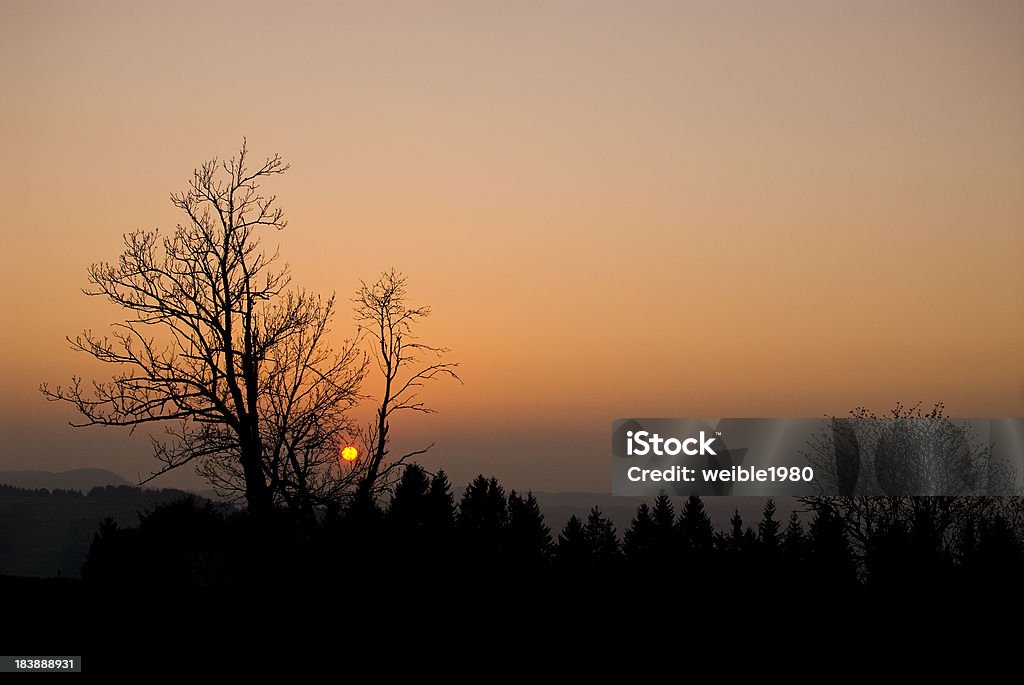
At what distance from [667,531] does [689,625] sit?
526 cm

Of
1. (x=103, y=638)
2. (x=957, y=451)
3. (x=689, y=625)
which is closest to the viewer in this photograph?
(x=103, y=638)

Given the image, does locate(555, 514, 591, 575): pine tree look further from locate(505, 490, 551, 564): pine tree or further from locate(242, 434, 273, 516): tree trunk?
locate(242, 434, 273, 516): tree trunk

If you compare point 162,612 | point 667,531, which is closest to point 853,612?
point 667,531

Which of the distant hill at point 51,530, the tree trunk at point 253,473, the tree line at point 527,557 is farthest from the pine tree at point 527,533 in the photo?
the distant hill at point 51,530

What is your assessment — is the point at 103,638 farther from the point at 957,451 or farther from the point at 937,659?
the point at 957,451

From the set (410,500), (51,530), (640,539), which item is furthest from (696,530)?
(51,530)

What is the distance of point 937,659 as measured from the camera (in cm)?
2320

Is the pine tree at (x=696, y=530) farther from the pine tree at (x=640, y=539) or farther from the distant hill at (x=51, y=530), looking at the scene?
the distant hill at (x=51, y=530)

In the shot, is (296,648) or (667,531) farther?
(667,531)

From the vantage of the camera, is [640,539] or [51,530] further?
[51,530]

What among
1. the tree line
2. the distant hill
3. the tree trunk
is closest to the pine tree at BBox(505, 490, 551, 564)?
the tree line

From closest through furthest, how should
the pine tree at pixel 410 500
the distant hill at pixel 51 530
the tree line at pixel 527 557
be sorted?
the tree line at pixel 527 557
the pine tree at pixel 410 500
the distant hill at pixel 51 530

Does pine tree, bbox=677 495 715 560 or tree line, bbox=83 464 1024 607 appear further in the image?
pine tree, bbox=677 495 715 560

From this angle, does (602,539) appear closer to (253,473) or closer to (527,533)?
(527,533)
